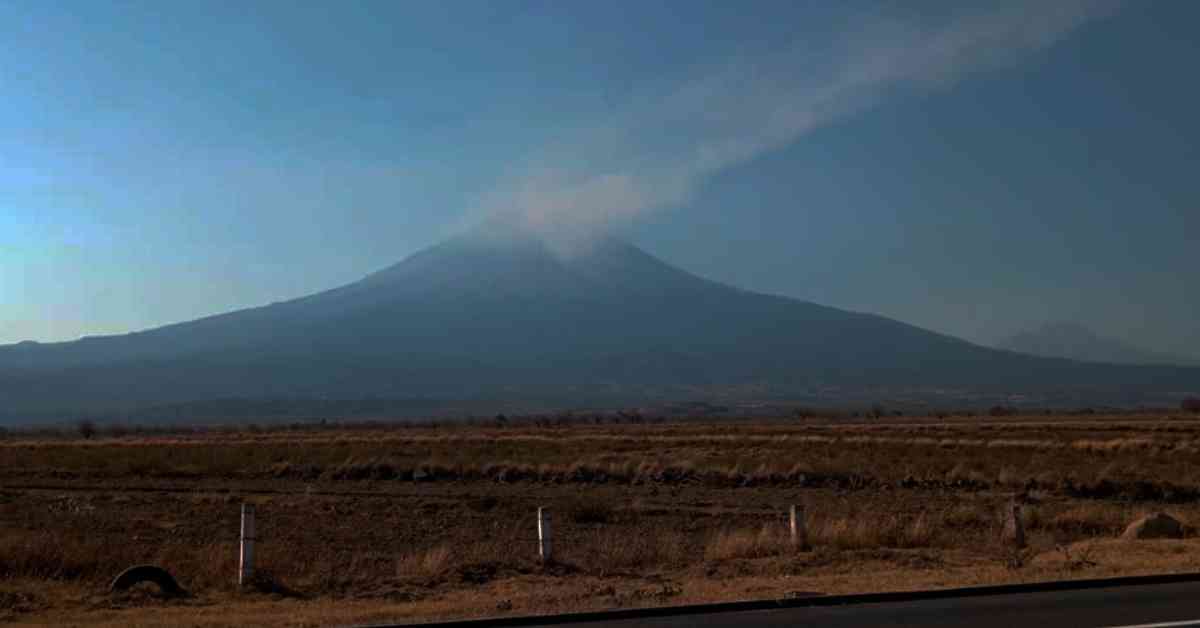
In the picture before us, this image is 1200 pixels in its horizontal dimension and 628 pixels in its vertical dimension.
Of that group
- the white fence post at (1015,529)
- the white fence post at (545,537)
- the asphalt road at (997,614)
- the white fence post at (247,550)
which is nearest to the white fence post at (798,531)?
the white fence post at (1015,529)

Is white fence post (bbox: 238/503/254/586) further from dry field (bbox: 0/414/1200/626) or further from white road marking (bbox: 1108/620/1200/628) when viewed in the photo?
white road marking (bbox: 1108/620/1200/628)

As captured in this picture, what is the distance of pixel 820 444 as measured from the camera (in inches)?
1980

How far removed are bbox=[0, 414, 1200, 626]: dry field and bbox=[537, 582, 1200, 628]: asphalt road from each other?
993mm

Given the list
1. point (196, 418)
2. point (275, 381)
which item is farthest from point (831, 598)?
point (275, 381)

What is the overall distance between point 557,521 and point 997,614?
13766 millimetres

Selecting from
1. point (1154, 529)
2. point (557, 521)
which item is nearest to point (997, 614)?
point (1154, 529)

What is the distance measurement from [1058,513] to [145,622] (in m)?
17.6

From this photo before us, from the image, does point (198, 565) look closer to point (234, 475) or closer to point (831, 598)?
point (831, 598)

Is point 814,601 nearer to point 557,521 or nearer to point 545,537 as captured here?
point 545,537

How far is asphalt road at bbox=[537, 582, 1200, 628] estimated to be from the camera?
11336 millimetres

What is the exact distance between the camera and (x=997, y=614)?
39.0ft

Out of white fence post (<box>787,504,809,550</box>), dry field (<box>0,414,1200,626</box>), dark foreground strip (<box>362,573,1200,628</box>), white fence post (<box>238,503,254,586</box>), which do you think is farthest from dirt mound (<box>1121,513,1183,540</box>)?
white fence post (<box>238,503,254,586</box>)

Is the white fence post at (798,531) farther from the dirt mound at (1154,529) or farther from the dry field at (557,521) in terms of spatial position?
the dirt mound at (1154,529)

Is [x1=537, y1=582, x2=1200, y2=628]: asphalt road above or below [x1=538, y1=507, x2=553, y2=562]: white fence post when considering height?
below
